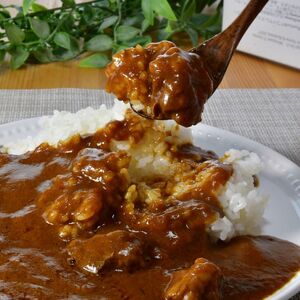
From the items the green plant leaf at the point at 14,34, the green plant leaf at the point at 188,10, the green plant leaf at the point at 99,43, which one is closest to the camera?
the green plant leaf at the point at 14,34

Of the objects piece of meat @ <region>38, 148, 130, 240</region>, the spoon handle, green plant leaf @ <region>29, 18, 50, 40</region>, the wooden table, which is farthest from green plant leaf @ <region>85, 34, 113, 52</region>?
piece of meat @ <region>38, 148, 130, 240</region>

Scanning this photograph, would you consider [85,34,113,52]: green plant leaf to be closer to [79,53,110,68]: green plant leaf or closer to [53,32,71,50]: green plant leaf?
[79,53,110,68]: green plant leaf

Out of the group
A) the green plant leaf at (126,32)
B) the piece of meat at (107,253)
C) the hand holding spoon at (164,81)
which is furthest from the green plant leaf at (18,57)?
the piece of meat at (107,253)

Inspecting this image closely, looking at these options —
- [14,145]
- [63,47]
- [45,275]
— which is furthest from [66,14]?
[45,275]

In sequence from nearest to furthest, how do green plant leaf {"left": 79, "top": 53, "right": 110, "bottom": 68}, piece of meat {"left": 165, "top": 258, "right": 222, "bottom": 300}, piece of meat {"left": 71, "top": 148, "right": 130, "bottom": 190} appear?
1. piece of meat {"left": 165, "top": 258, "right": 222, "bottom": 300}
2. piece of meat {"left": 71, "top": 148, "right": 130, "bottom": 190}
3. green plant leaf {"left": 79, "top": 53, "right": 110, "bottom": 68}

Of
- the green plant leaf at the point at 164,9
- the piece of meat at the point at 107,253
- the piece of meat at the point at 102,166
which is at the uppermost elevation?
the piece of meat at the point at 107,253

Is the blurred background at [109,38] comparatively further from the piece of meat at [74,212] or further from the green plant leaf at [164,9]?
the piece of meat at [74,212]

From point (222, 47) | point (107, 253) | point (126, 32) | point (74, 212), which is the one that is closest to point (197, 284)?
point (107, 253)
